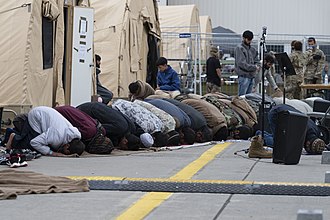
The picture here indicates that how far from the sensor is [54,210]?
7.35m

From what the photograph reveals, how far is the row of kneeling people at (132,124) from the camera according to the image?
11.6 metres

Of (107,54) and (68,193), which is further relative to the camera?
(107,54)

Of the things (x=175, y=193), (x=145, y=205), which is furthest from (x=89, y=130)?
(x=145, y=205)

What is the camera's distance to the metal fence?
87.9ft

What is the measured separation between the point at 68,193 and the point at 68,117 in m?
3.80

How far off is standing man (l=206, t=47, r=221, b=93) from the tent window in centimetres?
585

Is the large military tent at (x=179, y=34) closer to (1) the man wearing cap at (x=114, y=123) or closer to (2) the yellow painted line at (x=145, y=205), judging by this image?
(1) the man wearing cap at (x=114, y=123)

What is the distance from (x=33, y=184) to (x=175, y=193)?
140cm

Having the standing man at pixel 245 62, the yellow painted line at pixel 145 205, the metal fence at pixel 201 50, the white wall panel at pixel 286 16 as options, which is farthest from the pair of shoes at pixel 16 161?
the white wall panel at pixel 286 16

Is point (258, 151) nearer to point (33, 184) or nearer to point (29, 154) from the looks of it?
point (29, 154)

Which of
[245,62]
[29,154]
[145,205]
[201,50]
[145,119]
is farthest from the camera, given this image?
[201,50]

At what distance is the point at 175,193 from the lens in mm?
8430

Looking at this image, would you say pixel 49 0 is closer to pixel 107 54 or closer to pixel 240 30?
pixel 107 54

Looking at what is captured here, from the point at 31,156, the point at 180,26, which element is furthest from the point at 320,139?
the point at 180,26
